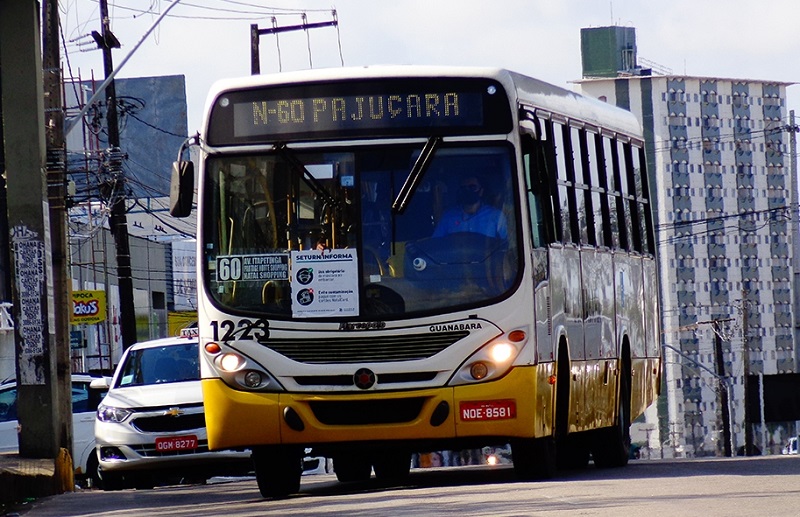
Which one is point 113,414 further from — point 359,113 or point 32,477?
Answer: point 359,113

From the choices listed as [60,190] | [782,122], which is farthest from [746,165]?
[60,190]

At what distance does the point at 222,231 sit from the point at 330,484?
4789 millimetres

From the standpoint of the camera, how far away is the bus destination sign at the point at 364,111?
47.8ft

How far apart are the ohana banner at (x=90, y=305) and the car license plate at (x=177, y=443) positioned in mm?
19050

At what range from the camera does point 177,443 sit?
20.5 m

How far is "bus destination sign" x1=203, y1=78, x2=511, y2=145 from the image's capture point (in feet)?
47.8

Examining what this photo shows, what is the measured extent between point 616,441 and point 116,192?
19.5m

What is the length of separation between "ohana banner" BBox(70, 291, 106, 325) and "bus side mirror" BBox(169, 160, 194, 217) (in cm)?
2505

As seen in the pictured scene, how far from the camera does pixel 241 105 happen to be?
1478 cm

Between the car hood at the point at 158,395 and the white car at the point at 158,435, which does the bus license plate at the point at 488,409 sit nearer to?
the white car at the point at 158,435

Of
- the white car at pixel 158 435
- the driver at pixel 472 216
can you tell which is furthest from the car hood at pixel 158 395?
the driver at pixel 472 216

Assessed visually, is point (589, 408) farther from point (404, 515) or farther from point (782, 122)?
point (782, 122)

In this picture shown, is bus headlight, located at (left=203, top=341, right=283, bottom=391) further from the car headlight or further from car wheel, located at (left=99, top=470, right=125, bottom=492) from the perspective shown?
car wheel, located at (left=99, top=470, right=125, bottom=492)

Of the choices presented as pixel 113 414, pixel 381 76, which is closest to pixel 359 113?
pixel 381 76
